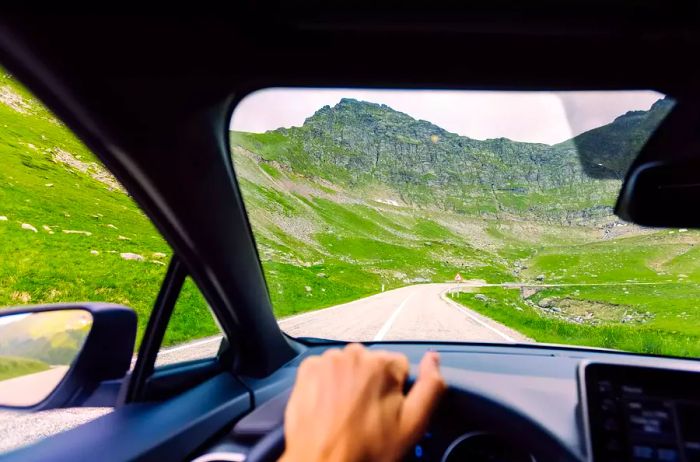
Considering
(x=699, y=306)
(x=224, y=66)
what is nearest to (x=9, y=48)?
(x=224, y=66)

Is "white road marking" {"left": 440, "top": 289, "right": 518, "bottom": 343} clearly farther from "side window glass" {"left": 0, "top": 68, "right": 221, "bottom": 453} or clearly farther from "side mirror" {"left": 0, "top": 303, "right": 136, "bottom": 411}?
"side mirror" {"left": 0, "top": 303, "right": 136, "bottom": 411}

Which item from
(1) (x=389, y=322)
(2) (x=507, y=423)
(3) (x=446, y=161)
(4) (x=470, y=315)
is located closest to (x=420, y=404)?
(2) (x=507, y=423)

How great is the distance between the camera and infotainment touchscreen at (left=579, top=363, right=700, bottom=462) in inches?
84.6

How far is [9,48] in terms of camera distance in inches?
62.4

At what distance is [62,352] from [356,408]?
165cm

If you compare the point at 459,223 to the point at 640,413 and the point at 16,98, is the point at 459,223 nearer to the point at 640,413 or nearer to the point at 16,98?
the point at 640,413

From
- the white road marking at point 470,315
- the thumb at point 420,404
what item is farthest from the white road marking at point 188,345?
the white road marking at point 470,315

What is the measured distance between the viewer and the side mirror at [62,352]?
7.22 feet

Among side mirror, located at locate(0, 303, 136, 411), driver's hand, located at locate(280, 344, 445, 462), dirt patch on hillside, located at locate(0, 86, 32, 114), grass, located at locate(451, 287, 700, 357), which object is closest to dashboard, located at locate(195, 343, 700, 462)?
grass, located at locate(451, 287, 700, 357)

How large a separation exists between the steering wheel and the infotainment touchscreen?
0.76 ft

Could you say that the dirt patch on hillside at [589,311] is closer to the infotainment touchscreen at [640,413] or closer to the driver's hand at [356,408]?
the infotainment touchscreen at [640,413]

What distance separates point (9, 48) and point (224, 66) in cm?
100

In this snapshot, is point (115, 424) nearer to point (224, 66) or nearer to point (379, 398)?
point (379, 398)

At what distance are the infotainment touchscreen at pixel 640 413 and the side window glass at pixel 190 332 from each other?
6.46ft
